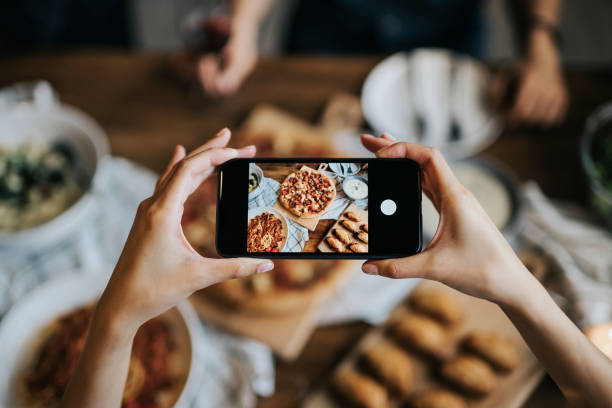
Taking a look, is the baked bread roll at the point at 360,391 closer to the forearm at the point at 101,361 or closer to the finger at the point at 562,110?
the forearm at the point at 101,361

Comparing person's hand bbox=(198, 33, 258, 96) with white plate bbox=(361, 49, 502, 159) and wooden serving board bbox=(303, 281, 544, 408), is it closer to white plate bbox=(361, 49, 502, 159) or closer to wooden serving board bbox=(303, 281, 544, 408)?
white plate bbox=(361, 49, 502, 159)

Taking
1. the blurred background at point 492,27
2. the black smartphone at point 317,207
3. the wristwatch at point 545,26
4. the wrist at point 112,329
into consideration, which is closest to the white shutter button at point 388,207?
the black smartphone at point 317,207

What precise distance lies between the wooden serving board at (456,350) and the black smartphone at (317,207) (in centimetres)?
35

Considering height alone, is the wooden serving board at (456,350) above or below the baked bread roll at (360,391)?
above

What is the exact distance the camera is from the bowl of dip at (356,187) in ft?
1.79

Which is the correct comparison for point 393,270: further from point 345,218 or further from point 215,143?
point 215,143

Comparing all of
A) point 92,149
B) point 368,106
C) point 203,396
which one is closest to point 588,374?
point 203,396

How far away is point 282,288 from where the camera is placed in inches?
37.4

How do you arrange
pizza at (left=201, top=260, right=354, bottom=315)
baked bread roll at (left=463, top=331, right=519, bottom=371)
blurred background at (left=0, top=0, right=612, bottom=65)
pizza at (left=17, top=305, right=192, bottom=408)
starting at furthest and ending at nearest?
blurred background at (left=0, top=0, right=612, bottom=65) < pizza at (left=201, top=260, right=354, bottom=315) < baked bread roll at (left=463, top=331, right=519, bottom=371) < pizza at (left=17, top=305, right=192, bottom=408)

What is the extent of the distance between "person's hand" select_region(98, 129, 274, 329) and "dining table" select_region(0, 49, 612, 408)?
23.0 inches

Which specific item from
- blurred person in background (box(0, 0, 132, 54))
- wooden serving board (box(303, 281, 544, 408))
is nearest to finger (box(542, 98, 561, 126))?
wooden serving board (box(303, 281, 544, 408))

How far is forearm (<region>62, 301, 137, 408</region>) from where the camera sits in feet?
1.70

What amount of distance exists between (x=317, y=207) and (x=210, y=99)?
0.74 m

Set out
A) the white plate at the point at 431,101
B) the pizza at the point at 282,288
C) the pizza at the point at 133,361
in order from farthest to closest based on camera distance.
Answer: the white plate at the point at 431,101 → the pizza at the point at 282,288 → the pizza at the point at 133,361
